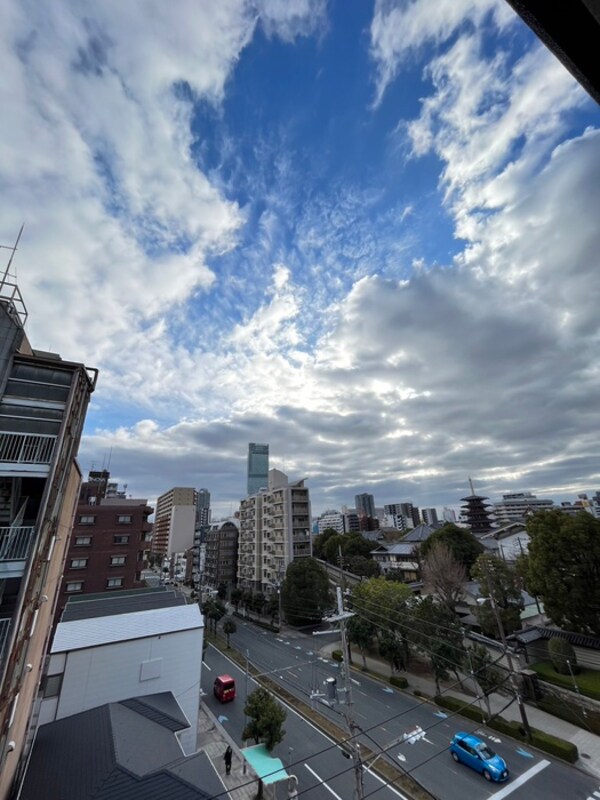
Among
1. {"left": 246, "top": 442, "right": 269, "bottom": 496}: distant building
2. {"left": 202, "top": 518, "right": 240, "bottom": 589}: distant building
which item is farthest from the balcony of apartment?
{"left": 246, "top": 442, "right": 269, "bottom": 496}: distant building

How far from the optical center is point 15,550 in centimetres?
764

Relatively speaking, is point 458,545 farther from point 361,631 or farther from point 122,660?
point 122,660

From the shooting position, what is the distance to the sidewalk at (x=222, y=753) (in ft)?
46.4

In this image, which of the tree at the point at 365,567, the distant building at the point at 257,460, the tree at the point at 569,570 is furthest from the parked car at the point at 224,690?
the distant building at the point at 257,460

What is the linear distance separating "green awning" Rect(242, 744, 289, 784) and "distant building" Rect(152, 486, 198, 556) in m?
81.2

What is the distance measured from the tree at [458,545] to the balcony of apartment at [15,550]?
135ft

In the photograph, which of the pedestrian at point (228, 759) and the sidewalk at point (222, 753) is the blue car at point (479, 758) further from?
the pedestrian at point (228, 759)

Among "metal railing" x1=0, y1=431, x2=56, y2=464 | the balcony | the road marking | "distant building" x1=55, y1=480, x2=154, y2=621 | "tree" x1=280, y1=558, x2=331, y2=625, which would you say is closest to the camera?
the balcony

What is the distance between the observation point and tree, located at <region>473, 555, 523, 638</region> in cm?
2577

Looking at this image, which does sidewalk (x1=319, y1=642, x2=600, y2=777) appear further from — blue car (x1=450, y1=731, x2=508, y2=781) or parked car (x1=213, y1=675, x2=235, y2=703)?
parked car (x1=213, y1=675, x2=235, y2=703)

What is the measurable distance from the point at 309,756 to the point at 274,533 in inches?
1577

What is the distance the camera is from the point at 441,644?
69.4 feet

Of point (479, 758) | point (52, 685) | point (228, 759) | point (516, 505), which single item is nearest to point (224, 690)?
point (228, 759)

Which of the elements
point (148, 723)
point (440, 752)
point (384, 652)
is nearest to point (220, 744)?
point (148, 723)
